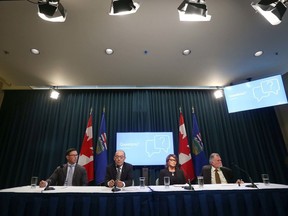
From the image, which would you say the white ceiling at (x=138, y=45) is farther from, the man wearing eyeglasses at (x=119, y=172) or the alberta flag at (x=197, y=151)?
the man wearing eyeglasses at (x=119, y=172)

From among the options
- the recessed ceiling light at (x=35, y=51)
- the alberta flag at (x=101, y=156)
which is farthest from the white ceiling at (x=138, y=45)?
the alberta flag at (x=101, y=156)

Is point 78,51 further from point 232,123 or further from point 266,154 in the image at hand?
point 266,154

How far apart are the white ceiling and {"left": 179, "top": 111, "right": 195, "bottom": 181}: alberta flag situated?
1.19 metres

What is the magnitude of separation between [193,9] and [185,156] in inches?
111

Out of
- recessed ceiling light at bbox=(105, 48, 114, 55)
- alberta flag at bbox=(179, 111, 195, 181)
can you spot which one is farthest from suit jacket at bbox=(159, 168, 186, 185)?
recessed ceiling light at bbox=(105, 48, 114, 55)

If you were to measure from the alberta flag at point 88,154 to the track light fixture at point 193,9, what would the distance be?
3.00 metres

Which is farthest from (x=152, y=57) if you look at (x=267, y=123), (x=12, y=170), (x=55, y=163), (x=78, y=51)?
(x=12, y=170)

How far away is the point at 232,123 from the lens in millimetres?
4406

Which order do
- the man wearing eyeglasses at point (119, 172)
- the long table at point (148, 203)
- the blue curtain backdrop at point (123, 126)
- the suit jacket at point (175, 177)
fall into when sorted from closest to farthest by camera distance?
the long table at point (148, 203), the man wearing eyeglasses at point (119, 172), the suit jacket at point (175, 177), the blue curtain backdrop at point (123, 126)

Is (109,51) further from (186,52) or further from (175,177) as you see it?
(175,177)

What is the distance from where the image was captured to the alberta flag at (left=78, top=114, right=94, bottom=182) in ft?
11.9

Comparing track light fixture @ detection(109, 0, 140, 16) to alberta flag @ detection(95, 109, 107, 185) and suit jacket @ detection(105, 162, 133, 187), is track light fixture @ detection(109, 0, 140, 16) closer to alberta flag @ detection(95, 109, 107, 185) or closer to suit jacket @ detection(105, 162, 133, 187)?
suit jacket @ detection(105, 162, 133, 187)

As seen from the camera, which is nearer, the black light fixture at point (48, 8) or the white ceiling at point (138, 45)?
the black light fixture at point (48, 8)

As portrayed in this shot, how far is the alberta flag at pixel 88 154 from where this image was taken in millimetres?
3619
